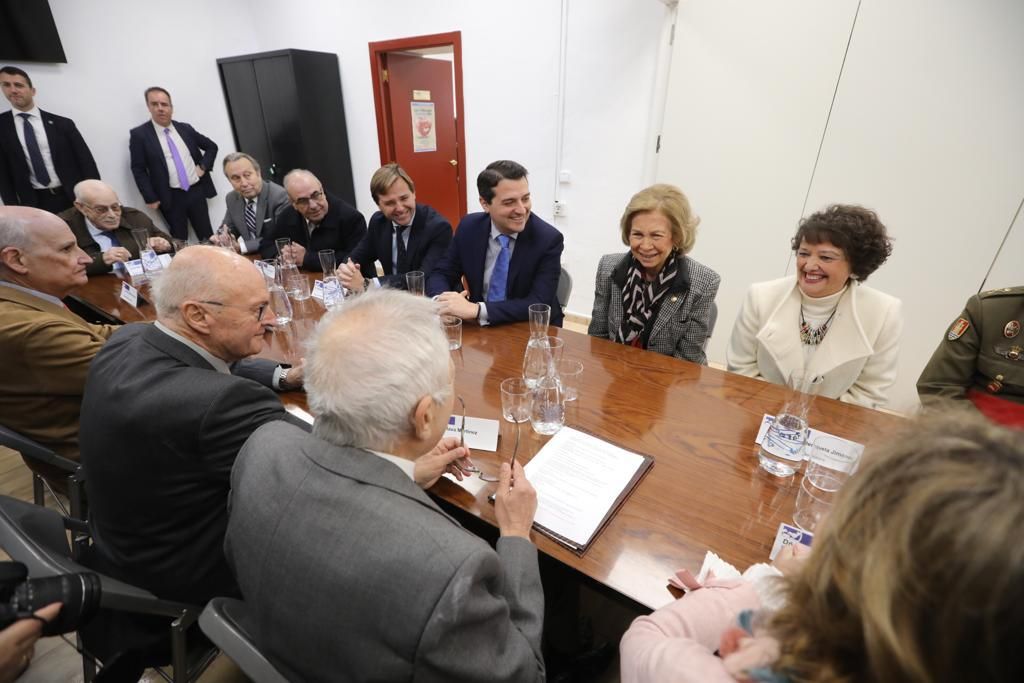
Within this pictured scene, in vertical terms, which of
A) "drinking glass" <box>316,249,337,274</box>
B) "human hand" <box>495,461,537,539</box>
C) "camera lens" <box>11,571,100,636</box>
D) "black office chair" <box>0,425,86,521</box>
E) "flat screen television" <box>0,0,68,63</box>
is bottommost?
"black office chair" <box>0,425,86,521</box>

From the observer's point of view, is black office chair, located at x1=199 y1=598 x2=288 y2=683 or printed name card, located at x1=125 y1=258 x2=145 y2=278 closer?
black office chair, located at x1=199 y1=598 x2=288 y2=683

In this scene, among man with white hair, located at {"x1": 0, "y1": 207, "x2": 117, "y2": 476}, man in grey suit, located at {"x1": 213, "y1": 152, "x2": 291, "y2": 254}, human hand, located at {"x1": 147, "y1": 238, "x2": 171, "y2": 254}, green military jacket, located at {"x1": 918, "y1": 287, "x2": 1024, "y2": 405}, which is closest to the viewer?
man with white hair, located at {"x1": 0, "y1": 207, "x2": 117, "y2": 476}

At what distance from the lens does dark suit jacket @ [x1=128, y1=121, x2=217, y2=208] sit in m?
4.98

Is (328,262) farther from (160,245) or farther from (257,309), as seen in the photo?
(160,245)

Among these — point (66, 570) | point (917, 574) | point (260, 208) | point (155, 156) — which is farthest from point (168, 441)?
point (155, 156)

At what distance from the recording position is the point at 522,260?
8.04 ft

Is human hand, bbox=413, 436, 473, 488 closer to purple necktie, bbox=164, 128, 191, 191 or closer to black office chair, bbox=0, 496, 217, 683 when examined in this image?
black office chair, bbox=0, 496, 217, 683

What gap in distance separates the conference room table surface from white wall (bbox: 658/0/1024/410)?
2.14 m

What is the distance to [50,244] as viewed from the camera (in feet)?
6.13

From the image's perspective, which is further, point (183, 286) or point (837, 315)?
point (837, 315)

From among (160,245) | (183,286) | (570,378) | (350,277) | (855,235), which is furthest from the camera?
(160,245)

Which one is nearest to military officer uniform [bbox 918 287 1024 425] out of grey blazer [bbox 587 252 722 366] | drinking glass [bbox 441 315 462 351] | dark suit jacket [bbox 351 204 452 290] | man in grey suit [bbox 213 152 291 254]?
grey blazer [bbox 587 252 722 366]

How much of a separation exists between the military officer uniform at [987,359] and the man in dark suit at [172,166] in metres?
6.83

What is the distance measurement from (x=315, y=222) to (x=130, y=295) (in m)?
1.30
